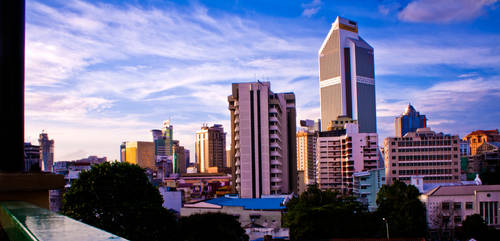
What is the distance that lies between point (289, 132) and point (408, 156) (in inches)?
598

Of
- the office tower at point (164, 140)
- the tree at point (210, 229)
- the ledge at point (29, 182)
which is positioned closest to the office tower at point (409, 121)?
the office tower at point (164, 140)

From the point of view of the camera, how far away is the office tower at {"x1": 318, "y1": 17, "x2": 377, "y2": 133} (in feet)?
507

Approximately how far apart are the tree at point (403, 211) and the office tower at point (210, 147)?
10963cm

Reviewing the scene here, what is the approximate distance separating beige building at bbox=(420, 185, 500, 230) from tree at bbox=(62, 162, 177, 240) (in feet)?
79.1

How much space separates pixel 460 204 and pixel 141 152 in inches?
5785

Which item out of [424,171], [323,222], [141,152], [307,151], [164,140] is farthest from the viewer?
[164,140]

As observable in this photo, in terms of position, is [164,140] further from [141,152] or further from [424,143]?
[424,143]

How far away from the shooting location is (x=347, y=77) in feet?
508

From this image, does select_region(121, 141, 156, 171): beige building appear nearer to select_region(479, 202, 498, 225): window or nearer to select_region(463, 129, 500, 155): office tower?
select_region(463, 129, 500, 155): office tower

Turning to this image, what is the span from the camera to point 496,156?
80812 mm

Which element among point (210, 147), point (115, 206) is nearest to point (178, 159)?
point (210, 147)

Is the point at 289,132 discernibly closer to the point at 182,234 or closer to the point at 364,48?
the point at 182,234

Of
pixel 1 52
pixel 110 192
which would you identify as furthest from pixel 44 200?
pixel 110 192

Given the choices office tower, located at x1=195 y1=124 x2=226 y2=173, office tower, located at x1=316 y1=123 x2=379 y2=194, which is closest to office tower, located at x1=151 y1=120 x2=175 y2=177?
office tower, located at x1=195 y1=124 x2=226 y2=173
